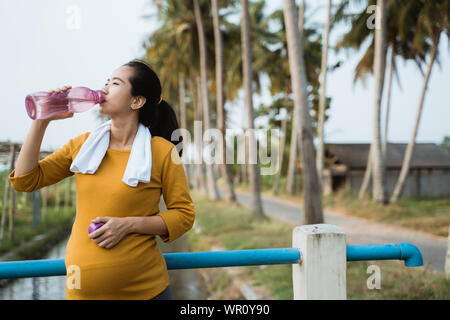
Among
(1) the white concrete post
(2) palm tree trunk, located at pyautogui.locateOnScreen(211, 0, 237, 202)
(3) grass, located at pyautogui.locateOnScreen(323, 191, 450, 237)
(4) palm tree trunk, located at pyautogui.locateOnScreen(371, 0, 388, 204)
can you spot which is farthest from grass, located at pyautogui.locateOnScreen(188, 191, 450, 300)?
(4) palm tree trunk, located at pyautogui.locateOnScreen(371, 0, 388, 204)

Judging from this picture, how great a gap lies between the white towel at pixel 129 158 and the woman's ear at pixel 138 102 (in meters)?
0.11

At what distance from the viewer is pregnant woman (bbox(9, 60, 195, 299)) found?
143cm

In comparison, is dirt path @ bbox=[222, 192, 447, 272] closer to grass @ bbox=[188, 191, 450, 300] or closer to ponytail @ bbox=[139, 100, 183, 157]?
grass @ bbox=[188, 191, 450, 300]

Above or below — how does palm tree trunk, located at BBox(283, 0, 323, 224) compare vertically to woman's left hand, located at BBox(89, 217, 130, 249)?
above

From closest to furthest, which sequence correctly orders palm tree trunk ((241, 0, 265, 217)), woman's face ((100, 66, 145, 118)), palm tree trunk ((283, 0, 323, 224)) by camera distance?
woman's face ((100, 66, 145, 118)), palm tree trunk ((283, 0, 323, 224)), palm tree trunk ((241, 0, 265, 217))

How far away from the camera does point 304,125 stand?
8289mm

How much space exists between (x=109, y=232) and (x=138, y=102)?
1.74ft

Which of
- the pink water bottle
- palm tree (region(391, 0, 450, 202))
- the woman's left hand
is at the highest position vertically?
palm tree (region(391, 0, 450, 202))

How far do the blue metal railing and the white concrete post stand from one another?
5 centimetres

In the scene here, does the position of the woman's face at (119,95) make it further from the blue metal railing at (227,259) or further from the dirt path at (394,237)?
the dirt path at (394,237)

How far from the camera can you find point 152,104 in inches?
66.1

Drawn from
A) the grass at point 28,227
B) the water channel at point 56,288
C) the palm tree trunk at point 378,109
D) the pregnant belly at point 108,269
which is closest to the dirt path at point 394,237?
the palm tree trunk at point 378,109

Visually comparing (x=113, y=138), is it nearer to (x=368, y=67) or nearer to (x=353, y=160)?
(x=368, y=67)

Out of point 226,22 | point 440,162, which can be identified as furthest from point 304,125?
point 440,162
